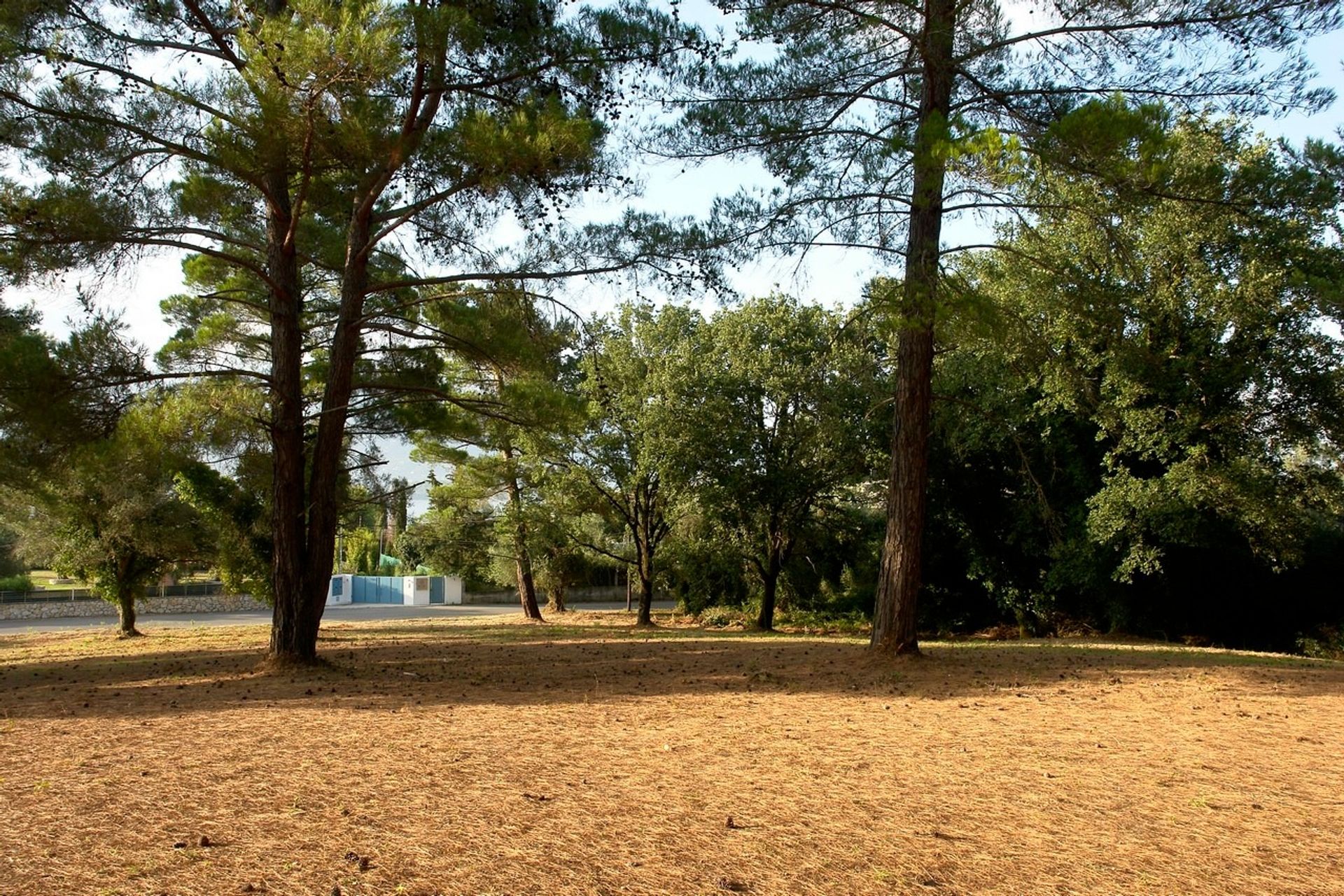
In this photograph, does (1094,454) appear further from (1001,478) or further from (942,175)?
(942,175)

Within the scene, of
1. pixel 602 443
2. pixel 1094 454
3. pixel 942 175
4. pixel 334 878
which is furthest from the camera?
pixel 602 443

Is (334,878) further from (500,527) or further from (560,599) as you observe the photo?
(560,599)

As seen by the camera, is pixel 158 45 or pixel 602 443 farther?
pixel 602 443

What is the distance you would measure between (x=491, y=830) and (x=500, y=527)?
62.7ft

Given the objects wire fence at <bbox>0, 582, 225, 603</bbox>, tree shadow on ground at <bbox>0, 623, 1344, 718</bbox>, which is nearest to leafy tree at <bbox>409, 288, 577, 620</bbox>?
tree shadow on ground at <bbox>0, 623, 1344, 718</bbox>

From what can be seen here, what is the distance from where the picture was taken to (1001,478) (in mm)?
18797

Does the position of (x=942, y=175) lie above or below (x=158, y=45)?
below

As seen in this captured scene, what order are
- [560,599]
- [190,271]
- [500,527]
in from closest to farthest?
[190,271], [500,527], [560,599]

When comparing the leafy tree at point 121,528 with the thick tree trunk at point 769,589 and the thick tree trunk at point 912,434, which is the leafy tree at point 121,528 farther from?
the thick tree trunk at point 769,589

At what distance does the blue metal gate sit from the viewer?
46.8 meters

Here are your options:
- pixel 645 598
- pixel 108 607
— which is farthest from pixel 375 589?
pixel 645 598

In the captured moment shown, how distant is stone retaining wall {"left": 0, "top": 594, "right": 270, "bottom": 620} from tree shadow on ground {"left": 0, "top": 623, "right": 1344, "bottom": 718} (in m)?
18.8

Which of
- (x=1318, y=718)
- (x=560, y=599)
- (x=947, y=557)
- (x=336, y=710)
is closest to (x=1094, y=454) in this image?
(x=947, y=557)

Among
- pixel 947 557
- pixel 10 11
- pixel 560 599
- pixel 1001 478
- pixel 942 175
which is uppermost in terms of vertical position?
pixel 10 11
